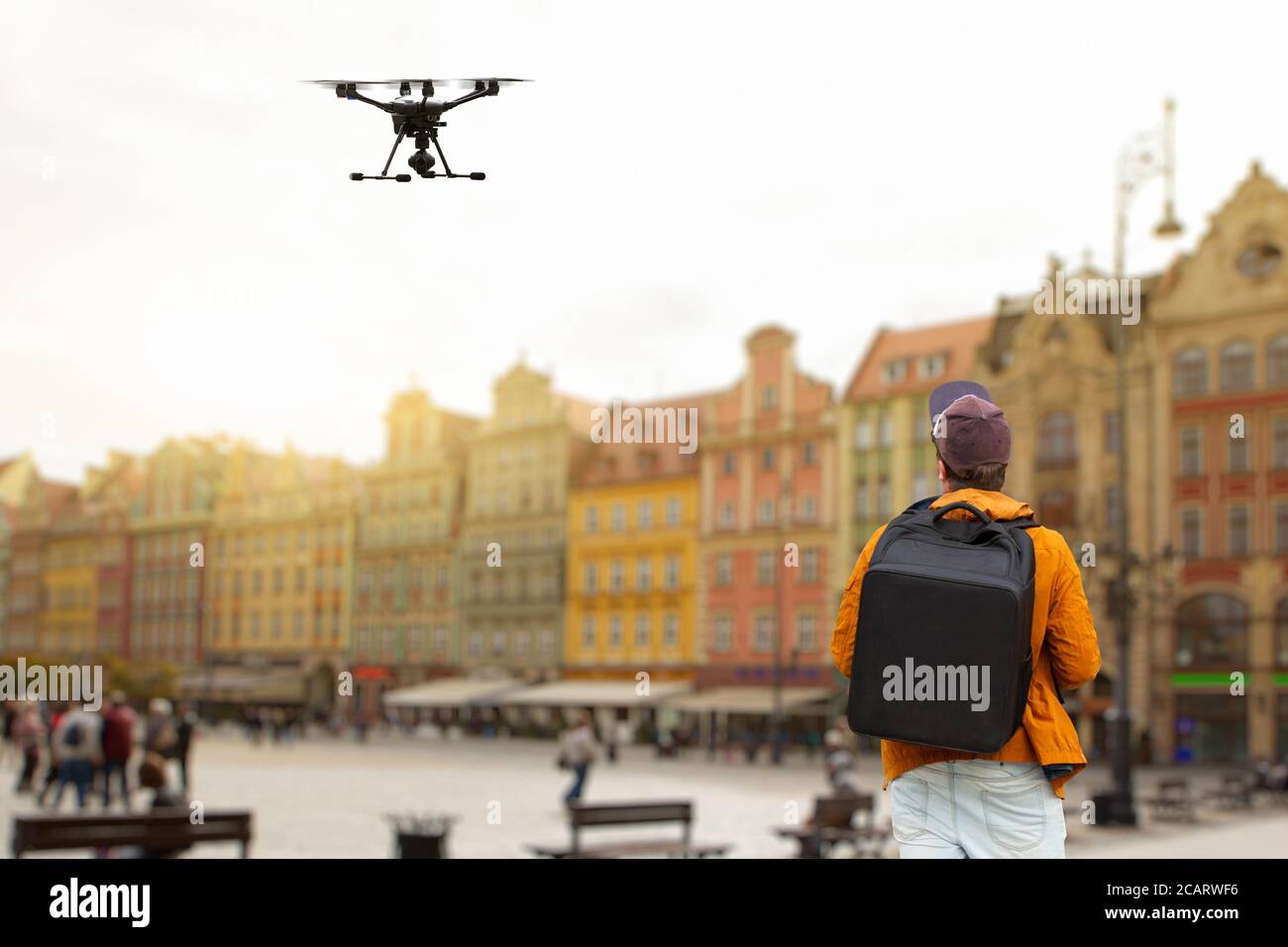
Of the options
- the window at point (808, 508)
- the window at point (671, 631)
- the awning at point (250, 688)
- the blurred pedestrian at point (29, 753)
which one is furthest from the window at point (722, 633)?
the blurred pedestrian at point (29, 753)

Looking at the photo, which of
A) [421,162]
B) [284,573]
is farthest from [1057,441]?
[421,162]

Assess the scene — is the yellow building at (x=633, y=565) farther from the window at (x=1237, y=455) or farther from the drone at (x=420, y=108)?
the drone at (x=420, y=108)

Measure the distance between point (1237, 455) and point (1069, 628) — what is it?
44.5 m

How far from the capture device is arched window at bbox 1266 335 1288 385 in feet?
143

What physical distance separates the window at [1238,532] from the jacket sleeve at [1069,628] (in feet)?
144

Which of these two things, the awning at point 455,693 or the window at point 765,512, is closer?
the window at point 765,512

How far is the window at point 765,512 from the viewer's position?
2217 inches

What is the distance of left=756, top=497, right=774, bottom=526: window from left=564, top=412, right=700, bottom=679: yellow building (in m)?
3.63

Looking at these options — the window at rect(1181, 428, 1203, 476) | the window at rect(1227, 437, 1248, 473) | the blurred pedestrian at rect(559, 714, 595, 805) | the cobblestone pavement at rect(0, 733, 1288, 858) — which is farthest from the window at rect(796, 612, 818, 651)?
the blurred pedestrian at rect(559, 714, 595, 805)

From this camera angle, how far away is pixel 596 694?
5569 cm

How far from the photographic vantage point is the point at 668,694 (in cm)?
5547
